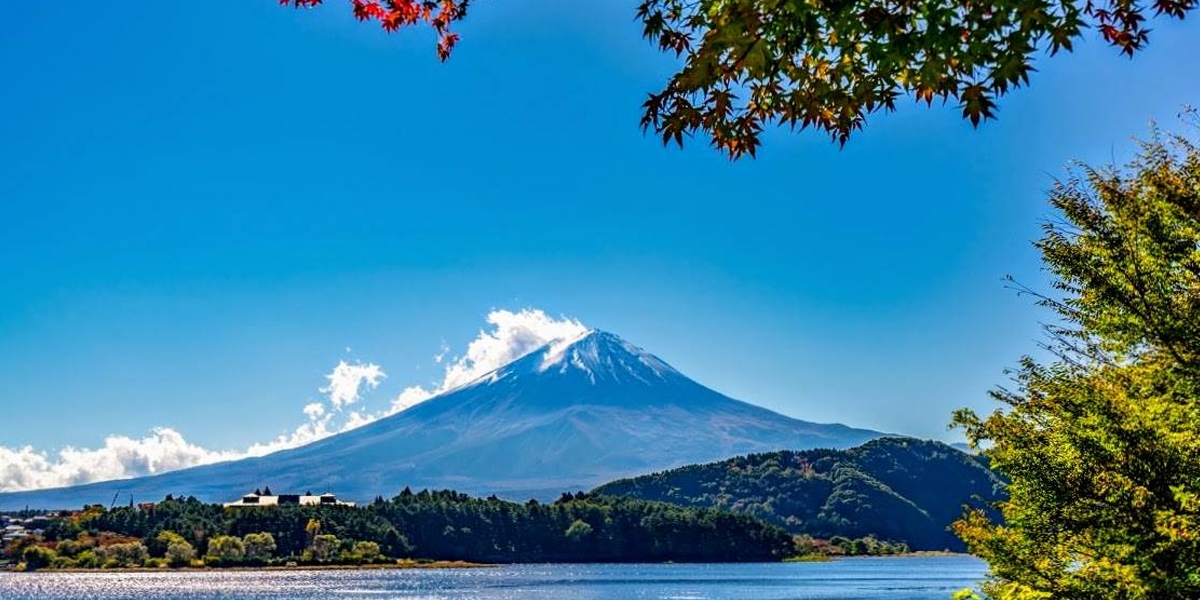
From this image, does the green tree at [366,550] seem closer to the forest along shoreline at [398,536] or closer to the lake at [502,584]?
the forest along shoreline at [398,536]

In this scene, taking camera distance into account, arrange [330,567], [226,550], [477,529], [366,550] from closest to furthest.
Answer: [226,550] → [330,567] → [366,550] → [477,529]

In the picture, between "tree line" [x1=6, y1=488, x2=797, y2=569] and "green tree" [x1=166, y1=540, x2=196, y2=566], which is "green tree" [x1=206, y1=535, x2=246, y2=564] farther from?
"green tree" [x1=166, y1=540, x2=196, y2=566]

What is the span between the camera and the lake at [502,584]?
316ft

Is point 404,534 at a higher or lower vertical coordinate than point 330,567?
higher

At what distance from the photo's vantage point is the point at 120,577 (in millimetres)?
142125

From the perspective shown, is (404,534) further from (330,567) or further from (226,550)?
(226,550)

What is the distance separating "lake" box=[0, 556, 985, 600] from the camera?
316 ft

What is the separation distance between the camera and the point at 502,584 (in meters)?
118

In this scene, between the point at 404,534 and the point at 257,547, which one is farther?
the point at 404,534

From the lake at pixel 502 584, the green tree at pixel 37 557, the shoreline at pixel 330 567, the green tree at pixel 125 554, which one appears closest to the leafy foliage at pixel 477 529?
the shoreline at pixel 330 567

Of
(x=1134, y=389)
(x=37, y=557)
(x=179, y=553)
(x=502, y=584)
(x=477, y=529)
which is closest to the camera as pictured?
(x=1134, y=389)

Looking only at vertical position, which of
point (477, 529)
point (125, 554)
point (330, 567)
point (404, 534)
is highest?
point (477, 529)

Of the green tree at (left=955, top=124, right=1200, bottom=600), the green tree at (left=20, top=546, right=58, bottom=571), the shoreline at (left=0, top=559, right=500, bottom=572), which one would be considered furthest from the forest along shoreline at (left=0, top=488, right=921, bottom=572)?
the green tree at (left=955, top=124, right=1200, bottom=600)

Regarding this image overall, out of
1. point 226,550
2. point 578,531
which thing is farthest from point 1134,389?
point 578,531
